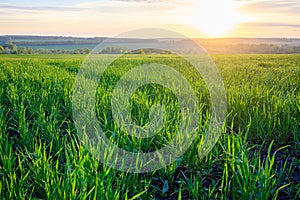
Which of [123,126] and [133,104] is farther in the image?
[133,104]

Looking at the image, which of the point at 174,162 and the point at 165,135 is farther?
the point at 165,135

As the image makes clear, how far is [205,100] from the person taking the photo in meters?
4.04

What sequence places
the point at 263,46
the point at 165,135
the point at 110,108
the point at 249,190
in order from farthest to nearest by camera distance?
the point at 263,46, the point at 110,108, the point at 165,135, the point at 249,190

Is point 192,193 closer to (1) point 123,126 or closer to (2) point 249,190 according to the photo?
(2) point 249,190

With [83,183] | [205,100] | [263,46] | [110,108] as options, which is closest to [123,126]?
[110,108]

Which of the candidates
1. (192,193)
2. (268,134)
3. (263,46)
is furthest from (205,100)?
(263,46)

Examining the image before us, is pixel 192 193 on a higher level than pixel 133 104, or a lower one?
lower

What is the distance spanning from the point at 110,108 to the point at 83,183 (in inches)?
73.4

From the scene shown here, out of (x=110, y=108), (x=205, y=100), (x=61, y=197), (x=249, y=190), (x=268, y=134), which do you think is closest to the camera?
(x=61, y=197)

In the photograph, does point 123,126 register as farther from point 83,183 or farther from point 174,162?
point 83,183

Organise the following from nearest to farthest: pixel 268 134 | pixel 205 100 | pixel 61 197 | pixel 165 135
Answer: pixel 61 197
pixel 165 135
pixel 268 134
pixel 205 100

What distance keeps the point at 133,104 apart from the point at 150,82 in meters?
1.78

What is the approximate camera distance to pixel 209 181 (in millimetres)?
2201

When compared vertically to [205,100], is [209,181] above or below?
below
